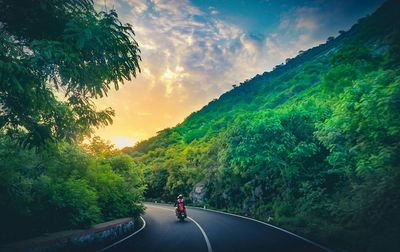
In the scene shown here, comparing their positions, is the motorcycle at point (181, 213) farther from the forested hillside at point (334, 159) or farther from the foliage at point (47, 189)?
the foliage at point (47, 189)

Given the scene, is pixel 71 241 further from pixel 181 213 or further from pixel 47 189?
pixel 181 213

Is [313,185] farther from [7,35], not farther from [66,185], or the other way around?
[7,35]

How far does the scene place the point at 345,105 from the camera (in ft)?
56.8

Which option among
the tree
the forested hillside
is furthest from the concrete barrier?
the forested hillside

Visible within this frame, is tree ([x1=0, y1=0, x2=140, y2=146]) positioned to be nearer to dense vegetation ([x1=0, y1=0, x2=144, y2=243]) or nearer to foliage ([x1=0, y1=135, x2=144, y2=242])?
dense vegetation ([x1=0, y1=0, x2=144, y2=243])

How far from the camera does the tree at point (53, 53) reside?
632 cm

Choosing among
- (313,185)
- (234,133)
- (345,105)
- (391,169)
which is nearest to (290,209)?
(313,185)

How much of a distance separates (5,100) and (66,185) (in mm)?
7918

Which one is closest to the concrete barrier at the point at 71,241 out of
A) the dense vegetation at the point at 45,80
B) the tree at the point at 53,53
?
the dense vegetation at the point at 45,80

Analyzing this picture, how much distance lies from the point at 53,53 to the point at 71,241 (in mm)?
7684

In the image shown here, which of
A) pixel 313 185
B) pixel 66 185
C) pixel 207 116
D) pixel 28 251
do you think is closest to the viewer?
pixel 28 251

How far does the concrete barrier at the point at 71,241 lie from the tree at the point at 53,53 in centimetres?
368

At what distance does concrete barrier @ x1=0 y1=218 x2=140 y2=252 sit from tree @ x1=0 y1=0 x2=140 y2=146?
12.1 ft

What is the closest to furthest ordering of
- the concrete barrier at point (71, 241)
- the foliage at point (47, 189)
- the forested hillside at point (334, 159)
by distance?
the concrete barrier at point (71, 241), the foliage at point (47, 189), the forested hillside at point (334, 159)
